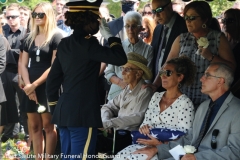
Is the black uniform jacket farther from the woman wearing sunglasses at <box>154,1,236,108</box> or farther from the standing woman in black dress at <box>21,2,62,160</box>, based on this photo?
the standing woman in black dress at <box>21,2,62,160</box>

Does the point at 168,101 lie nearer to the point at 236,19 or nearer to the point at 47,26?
the point at 236,19

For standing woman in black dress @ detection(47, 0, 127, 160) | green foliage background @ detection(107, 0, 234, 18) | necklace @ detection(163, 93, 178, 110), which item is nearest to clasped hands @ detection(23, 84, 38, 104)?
standing woman in black dress @ detection(47, 0, 127, 160)

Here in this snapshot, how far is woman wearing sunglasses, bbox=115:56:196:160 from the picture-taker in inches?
184

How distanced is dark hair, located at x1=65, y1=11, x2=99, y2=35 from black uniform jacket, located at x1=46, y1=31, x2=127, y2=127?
0.19 feet

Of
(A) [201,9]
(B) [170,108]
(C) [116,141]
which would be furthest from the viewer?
(C) [116,141]

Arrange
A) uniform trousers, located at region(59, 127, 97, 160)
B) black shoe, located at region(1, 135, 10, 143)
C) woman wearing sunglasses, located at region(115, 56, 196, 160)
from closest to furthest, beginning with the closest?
1. uniform trousers, located at region(59, 127, 97, 160)
2. woman wearing sunglasses, located at region(115, 56, 196, 160)
3. black shoe, located at region(1, 135, 10, 143)

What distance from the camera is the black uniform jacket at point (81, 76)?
4.29 metres

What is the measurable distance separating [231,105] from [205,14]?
1.07 meters

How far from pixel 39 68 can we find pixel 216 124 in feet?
8.36

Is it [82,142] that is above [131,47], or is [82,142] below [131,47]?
below

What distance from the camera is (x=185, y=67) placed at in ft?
15.8

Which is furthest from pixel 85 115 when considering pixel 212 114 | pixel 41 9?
pixel 41 9

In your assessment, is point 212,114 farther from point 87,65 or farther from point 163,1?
point 163,1

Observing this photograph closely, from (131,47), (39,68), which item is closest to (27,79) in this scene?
(39,68)
